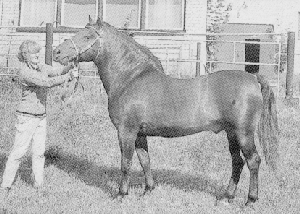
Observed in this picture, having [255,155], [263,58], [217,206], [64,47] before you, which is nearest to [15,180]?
[64,47]

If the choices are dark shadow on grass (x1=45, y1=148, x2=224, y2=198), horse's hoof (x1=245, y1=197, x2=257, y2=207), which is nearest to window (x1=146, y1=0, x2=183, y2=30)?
dark shadow on grass (x1=45, y1=148, x2=224, y2=198)

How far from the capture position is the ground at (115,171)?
6.53m

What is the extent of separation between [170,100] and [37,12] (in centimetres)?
1101

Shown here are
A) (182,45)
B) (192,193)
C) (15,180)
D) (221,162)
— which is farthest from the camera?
(182,45)

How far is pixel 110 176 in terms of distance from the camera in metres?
8.06

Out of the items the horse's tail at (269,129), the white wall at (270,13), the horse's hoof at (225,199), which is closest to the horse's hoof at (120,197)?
the horse's hoof at (225,199)

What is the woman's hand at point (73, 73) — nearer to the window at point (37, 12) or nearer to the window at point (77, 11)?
the window at point (77, 11)

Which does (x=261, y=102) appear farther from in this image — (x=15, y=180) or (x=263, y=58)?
(x=263, y=58)

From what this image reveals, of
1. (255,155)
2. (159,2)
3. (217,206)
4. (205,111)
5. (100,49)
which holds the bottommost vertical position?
(217,206)

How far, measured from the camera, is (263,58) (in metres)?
21.2

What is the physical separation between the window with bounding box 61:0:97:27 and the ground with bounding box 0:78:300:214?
4798 millimetres

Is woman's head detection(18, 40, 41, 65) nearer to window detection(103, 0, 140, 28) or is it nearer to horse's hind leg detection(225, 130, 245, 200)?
horse's hind leg detection(225, 130, 245, 200)

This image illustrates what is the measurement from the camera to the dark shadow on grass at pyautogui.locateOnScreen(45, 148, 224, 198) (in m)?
7.48

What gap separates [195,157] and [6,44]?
355 inches
